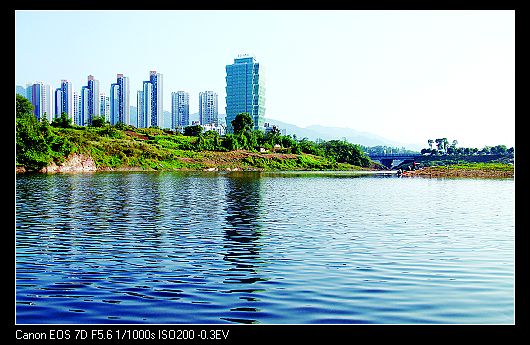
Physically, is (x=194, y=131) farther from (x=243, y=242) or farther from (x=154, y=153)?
(x=243, y=242)

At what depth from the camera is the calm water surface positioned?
10.2 meters

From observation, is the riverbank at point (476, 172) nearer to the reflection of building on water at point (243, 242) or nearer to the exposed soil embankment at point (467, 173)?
the exposed soil embankment at point (467, 173)

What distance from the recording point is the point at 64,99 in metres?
186

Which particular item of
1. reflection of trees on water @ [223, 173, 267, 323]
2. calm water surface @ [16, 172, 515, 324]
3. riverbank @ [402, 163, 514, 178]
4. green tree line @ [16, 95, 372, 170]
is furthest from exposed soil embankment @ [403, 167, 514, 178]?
reflection of trees on water @ [223, 173, 267, 323]

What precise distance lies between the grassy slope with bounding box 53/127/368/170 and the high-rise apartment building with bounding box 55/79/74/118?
192 ft

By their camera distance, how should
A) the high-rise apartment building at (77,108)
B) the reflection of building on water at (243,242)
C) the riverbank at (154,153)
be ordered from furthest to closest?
the high-rise apartment building at (77,108) < the riverbank at (154,153) < the reflection of building on water at (243,242)

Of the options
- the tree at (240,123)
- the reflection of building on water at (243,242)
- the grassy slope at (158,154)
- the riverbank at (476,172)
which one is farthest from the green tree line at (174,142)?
the reflection of building on water at (243,242)

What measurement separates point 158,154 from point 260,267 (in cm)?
9955

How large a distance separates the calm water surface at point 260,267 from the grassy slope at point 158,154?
7727 cm

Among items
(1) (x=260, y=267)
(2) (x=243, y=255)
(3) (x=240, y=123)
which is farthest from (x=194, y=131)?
(1) (x=260, y=267)

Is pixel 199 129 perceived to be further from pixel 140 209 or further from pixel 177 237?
pixel 177 237

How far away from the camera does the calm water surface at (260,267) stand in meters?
10.2
